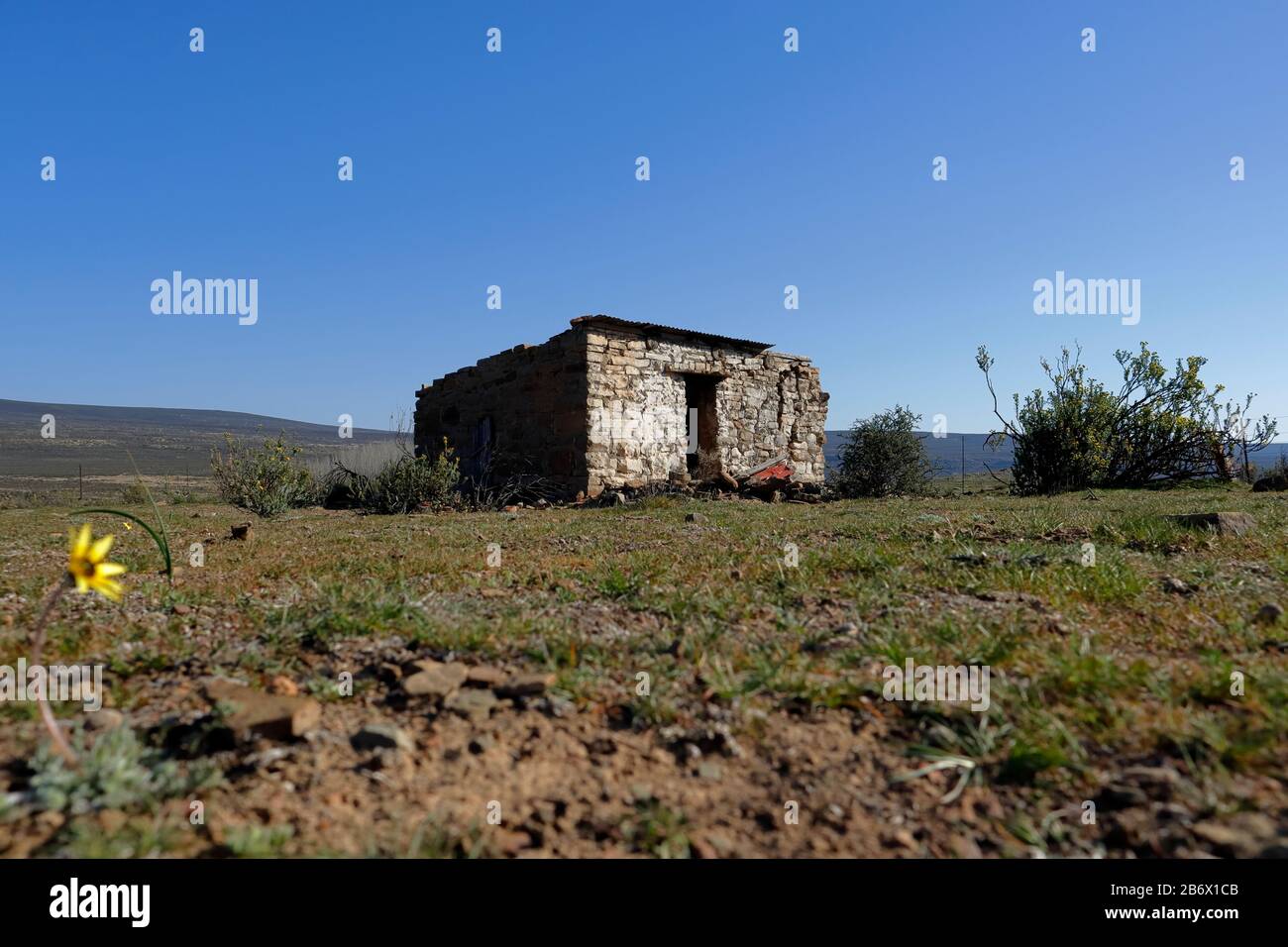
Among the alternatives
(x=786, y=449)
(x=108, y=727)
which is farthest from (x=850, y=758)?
(x=786, y=449)

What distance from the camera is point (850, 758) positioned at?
1849 millimetres

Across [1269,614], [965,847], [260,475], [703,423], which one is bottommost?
[965,847]

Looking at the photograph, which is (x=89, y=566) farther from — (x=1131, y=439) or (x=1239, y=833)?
(x=1131, y=439)

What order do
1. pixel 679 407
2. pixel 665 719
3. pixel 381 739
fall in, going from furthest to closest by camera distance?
pixel 679 407, pixel 665 719, pixel 381 739

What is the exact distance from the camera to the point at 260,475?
980 cm

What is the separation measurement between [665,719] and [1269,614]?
2602 millimetres

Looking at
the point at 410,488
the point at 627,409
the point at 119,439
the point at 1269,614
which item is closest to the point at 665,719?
the point at 1269,614

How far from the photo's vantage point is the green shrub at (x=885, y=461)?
14.5m
